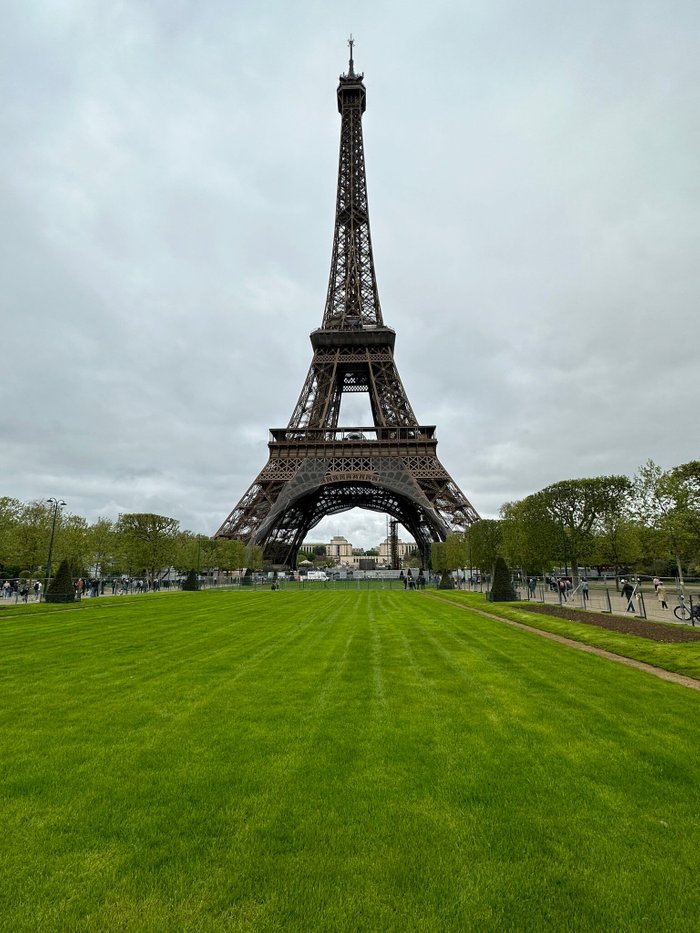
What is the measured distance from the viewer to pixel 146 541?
41188 mm

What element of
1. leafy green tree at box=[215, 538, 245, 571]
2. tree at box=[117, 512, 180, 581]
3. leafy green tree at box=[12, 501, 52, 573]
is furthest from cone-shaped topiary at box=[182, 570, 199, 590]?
leafy green tree at box=[12, 501, 52, 573]

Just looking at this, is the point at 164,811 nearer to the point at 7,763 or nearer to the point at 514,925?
the point at 7,763

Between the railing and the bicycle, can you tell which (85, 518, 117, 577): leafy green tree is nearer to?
the railing

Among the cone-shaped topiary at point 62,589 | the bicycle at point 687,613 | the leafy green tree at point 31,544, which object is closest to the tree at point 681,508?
the bicycle at point 687,613

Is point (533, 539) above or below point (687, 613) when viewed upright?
above

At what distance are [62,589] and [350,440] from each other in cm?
3069

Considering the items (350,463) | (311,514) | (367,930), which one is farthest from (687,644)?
(311,514)

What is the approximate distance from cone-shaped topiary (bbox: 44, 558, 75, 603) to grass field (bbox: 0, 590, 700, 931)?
2237cm

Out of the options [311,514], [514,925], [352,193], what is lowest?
[514,925]

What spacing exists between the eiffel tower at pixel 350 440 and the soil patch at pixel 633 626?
81.4 feet

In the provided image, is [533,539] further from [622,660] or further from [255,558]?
[255,558]

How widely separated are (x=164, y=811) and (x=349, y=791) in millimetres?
Answer: 1510

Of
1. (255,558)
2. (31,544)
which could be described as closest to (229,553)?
(255,558)

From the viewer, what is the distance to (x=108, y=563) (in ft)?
190
